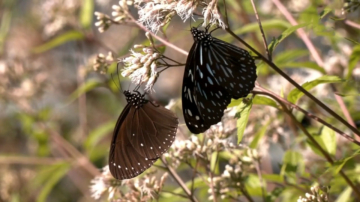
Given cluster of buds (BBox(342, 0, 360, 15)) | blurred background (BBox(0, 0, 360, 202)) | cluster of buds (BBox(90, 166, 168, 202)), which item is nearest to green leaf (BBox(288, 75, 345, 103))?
blurred background (BBox(0, 0, 360, 202))

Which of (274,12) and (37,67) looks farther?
(37,67)

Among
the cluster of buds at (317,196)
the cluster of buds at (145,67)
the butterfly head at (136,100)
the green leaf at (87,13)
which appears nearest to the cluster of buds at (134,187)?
the butterfly head at (136,100)

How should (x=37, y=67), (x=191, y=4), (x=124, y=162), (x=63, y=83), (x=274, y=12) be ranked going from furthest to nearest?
(x=63, y=83) → (x=37, y=67) → (x=274, y=12) → (x=124, y=162) → (x=191, y=4)

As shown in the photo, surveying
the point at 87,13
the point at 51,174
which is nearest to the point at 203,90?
the point at 87,13

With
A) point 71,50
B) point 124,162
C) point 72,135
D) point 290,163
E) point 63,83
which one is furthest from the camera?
point 71,50

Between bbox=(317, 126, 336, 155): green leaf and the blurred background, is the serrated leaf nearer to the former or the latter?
bbox=(317, 126, 336, 155): green leaf

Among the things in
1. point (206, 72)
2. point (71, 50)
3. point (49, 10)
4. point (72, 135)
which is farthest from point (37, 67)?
point (206, 72)

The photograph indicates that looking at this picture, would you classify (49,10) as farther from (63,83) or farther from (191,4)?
(191,4)
